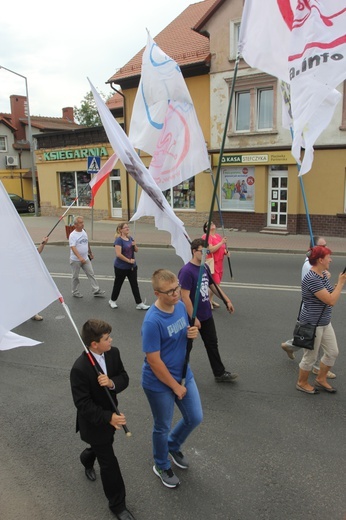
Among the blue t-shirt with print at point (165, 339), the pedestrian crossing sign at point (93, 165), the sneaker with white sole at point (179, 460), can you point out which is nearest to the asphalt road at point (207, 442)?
the sneaker with white sole at point (179, 460)

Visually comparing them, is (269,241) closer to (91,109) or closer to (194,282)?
(194,282)

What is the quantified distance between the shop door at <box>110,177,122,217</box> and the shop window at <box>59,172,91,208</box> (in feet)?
5.74

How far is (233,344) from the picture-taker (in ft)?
20.5

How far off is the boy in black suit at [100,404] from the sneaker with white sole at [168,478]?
41cm

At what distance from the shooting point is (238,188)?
62.3 feet

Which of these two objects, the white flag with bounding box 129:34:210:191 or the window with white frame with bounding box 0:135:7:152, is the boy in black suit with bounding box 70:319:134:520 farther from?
the window with white frame with bounding box 0:135:7:152

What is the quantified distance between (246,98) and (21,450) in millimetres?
17122

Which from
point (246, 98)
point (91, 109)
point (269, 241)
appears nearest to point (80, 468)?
point (269, 241)

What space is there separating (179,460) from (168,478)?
9.4 inches

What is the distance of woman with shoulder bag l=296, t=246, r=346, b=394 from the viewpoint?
444 centimetres

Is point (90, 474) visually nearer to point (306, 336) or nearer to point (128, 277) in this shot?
point (306, 336)

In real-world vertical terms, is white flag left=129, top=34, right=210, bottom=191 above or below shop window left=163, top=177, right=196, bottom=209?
above

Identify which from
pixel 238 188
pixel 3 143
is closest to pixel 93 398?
pixel 238 188

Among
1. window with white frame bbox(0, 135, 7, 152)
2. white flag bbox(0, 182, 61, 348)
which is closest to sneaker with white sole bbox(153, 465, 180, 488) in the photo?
→ white flag bbox(0, 182, 61, 348)
